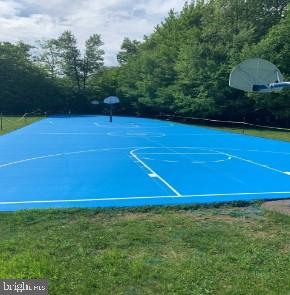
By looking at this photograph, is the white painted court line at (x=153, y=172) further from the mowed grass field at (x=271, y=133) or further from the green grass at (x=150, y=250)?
the mowed grass field at (x=271, y=133)

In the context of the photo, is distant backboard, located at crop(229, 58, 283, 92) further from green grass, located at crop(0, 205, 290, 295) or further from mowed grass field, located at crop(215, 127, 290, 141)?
mowed grass field, located at crop(215, 127, 290, 141)

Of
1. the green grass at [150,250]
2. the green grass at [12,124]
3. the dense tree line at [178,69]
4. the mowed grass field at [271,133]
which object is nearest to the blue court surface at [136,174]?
the green grass at [150,250]

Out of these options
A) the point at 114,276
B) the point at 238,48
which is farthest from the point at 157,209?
the point at 238,48

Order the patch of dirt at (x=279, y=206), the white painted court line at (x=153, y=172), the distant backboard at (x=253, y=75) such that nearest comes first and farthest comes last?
the distant backboard at (x=253, y=75) < the patch of dirt at (x=279, y=206) < the white painted court line at (x=153, y=172)

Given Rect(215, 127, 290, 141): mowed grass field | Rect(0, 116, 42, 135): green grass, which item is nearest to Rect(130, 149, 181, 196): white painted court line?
Rect(215, 127, 290, 141): mowed grass field

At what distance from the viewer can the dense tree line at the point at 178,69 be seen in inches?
→ 1357

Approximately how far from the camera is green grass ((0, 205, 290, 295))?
478cm

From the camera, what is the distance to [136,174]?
41.0ft

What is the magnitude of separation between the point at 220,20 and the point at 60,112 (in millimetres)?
29168

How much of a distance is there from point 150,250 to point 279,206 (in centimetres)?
395

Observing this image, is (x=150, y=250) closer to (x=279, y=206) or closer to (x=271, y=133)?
(x=279, y=206)

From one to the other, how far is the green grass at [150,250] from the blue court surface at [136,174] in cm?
129

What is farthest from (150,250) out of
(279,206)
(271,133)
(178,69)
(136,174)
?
(178,69)

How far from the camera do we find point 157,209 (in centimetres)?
845
